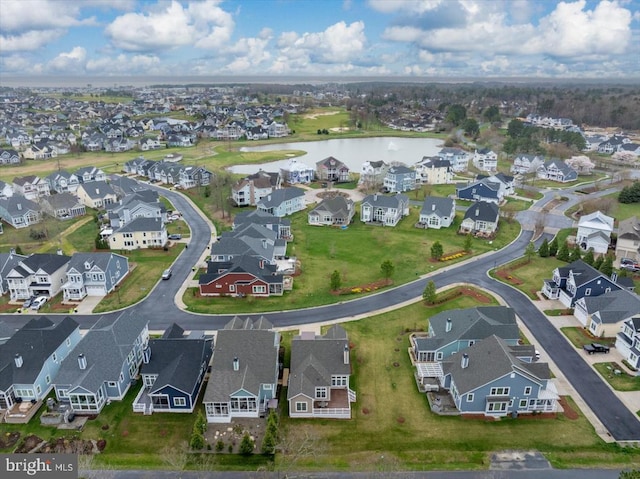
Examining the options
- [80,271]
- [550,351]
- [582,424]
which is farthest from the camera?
[80,271]

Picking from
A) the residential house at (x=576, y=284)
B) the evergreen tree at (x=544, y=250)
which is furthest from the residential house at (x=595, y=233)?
the residential house at (x=576, y=284)

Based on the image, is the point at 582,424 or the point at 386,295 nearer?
the point at 582,424

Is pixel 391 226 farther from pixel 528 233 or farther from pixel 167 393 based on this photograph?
pixel 167 393

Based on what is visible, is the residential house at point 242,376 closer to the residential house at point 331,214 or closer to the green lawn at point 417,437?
the green lawn at point 417,437

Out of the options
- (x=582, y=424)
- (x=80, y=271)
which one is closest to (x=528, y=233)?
(x=582, y=424)

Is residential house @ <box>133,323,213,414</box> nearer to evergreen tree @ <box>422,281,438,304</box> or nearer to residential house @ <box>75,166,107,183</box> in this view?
evergreen tree @ <box>422,281,438,304</box>

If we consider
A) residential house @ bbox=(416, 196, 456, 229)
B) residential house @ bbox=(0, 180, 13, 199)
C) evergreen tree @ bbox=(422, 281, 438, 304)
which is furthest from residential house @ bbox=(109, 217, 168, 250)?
residential house @ bbox=(416, 196, 456, 229)
